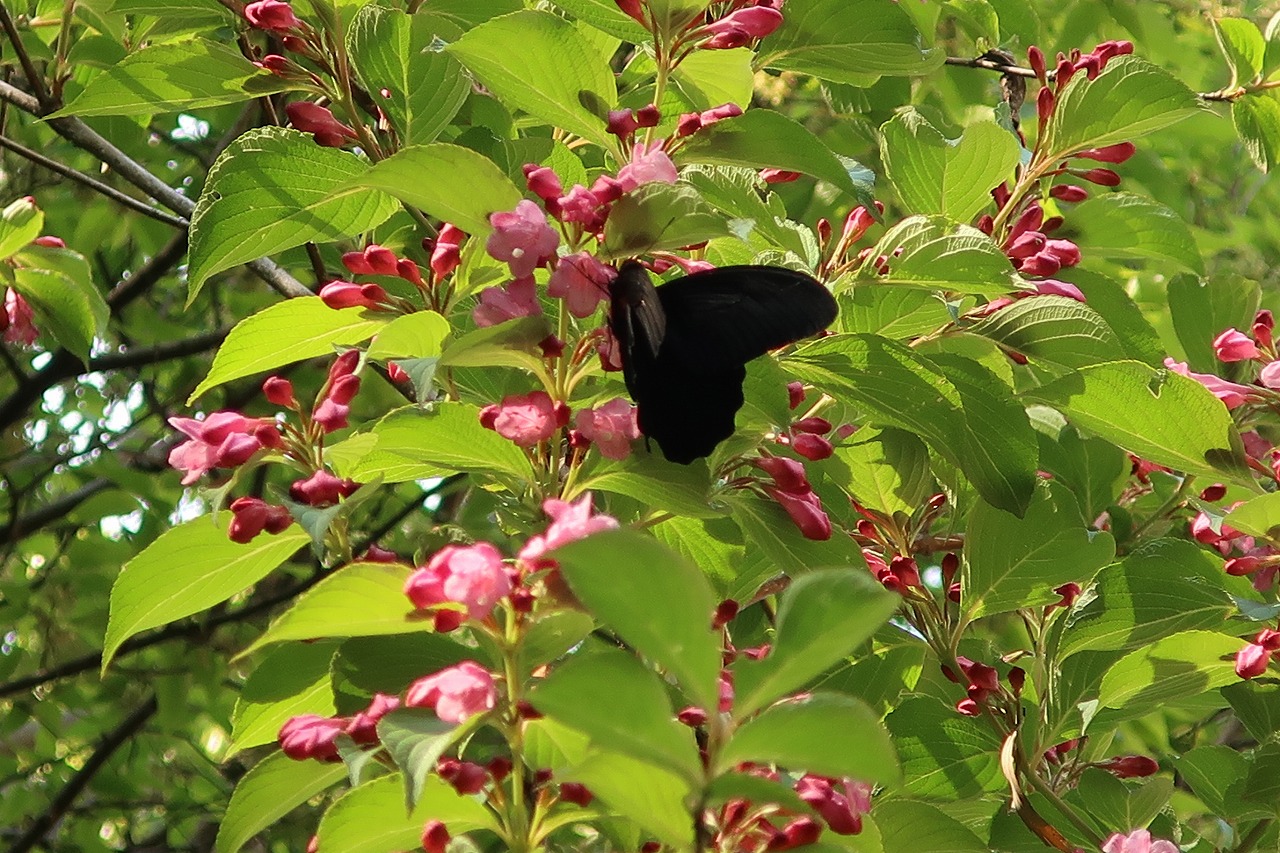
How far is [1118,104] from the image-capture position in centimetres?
169

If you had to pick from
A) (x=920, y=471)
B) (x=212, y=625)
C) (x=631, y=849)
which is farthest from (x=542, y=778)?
(x=212, y=625)

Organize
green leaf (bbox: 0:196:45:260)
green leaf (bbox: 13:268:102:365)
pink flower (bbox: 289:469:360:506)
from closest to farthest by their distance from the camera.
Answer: pink flower (bbox: 289:469:360:506), green leaf (bbox: 0:196:45:260), green leaf (bbox: 13:268:102:365)

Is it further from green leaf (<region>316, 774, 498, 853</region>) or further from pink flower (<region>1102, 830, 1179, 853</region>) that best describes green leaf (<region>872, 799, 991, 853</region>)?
green leaf (<region>316, 774, 498, 853</region>)

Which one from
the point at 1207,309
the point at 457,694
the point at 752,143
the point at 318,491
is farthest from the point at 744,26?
the point at 1207,309

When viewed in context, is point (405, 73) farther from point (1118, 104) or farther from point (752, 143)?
point (1118, 104)

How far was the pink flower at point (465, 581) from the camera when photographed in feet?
3.29

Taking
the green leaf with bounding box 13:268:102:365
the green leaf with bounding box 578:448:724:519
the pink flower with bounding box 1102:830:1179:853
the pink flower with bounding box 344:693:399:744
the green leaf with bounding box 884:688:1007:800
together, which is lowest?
the green leaf with bounding box 884:688:1007:800

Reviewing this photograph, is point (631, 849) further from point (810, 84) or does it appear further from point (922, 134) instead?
point (810, 84)

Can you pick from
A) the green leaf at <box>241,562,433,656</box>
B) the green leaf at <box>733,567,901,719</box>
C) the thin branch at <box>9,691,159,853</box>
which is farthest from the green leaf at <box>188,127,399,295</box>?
the thin branch at <box>9,691,159,853</box>

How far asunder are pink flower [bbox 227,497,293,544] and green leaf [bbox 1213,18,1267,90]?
5.71 feet

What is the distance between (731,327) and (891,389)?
1.01ft

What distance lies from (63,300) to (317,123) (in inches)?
35.4

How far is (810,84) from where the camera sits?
3.44m

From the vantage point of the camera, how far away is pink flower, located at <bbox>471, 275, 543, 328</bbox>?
1247mm
